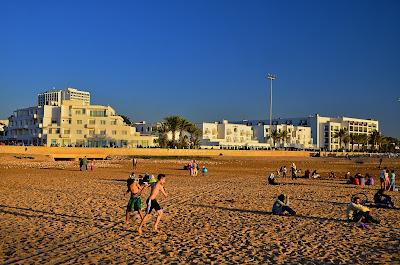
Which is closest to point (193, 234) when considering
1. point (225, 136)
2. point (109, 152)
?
point (109, 152)

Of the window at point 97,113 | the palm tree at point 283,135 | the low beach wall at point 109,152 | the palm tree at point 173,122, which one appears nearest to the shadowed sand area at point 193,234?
the low beach wall at point 109,152

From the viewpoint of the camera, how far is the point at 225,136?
131 meters

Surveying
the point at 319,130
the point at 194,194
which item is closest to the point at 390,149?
the point at 319,130

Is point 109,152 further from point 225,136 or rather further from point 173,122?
point 225,136

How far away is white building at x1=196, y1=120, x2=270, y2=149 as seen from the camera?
402 feet

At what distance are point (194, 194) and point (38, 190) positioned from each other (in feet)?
24.5

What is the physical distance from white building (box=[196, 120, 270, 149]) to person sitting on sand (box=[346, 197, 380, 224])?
352 feet

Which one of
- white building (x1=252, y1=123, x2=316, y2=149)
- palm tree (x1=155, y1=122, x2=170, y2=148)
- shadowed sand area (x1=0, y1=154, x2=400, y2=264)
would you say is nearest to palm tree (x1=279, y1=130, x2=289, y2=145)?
white building (x1=252, y1=123, x2=316, y2=149)

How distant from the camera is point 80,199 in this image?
17.9 m

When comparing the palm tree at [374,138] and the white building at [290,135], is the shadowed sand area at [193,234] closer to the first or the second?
the white building at [290,135]

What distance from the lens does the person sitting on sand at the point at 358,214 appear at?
42.4 feet

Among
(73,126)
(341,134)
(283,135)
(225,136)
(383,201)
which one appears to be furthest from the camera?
(341,134)

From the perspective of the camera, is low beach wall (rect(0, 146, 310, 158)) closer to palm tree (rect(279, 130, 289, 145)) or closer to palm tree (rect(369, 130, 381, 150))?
palm tree (rect(279, 130, 289, 145))

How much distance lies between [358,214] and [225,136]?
118073 millimetres
